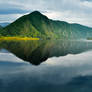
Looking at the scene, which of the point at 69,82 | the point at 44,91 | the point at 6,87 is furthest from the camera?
the point at 69,82

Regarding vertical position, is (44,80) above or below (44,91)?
below

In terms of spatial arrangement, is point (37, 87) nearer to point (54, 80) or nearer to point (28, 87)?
point (28, 87)

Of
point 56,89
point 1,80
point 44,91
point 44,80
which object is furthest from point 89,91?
point 1,80

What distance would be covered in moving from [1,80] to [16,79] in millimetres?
2089

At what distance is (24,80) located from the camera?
23578mm

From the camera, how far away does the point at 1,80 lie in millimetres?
23281

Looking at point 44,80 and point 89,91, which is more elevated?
point 89,91

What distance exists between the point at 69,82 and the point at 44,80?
354 cm

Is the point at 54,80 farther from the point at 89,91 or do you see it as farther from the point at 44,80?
the point at 89,91

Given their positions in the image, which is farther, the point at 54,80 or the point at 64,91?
the point at 54,80

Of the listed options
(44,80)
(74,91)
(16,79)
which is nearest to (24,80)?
(16,79)

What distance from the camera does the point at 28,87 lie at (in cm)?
2038

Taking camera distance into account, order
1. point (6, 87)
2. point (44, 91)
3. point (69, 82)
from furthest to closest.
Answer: point (69, 82) < point (6, 87) < point (44, 91)

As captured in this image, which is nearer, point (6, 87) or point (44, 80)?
point (6, 87)
